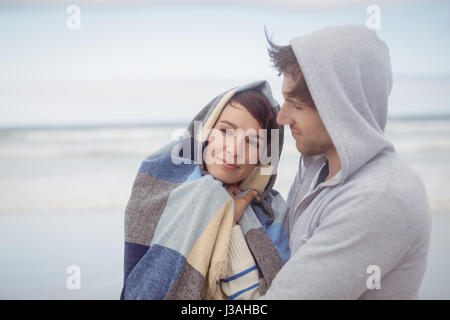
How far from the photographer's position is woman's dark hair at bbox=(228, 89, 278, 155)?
2.00 meters

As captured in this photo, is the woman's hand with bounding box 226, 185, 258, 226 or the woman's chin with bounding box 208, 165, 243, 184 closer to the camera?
the woman's hand with bounding box 226, 185, 258, 226

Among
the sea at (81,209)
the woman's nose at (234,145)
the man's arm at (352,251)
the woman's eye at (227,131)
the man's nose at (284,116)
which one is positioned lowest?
the sea at (81,209)

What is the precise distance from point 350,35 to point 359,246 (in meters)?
0.86

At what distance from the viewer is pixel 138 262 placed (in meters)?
1.80

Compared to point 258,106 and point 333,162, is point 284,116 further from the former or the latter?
point 333,162

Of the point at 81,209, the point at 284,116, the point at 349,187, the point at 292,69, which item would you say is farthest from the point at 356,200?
the point at 81,209

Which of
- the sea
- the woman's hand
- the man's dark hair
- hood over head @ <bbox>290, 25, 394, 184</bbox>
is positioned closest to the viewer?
hood over head @ <bbox>290, 25, 394, 184</bbox>

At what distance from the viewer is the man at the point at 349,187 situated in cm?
146

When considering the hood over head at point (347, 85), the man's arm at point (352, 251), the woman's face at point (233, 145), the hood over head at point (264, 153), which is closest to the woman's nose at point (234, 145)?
the woman's face at point (233, 145)

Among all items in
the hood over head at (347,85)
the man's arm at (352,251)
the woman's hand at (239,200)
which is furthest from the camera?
the woman's hand at (239,200)

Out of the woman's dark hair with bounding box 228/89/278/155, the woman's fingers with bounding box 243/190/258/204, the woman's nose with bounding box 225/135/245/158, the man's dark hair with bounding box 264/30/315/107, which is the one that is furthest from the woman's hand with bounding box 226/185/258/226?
the man's dark hair with bounding box 264/30/315/107

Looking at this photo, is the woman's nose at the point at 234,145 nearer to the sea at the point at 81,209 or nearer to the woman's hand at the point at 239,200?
the woman's hand at the point at 239,200

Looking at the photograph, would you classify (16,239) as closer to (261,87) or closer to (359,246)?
(261,87)

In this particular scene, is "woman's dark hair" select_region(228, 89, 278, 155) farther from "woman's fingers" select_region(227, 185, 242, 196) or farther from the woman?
"woman's fingers" select_region(227, 185, 242, 196)
